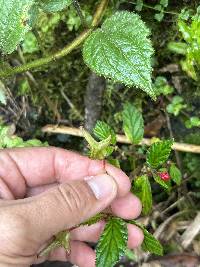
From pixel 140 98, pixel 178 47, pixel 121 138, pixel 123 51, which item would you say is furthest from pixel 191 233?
pixel 123 51

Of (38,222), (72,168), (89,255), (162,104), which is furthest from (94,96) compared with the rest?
(38,222)

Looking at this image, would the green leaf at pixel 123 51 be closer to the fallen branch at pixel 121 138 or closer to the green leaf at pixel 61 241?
the green leaf at pixel 61 241

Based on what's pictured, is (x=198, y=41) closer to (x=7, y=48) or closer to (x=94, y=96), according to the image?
(x=94, y=96)

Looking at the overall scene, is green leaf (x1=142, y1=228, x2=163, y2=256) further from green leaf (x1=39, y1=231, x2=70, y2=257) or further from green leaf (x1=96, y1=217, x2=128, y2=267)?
green leaf (x1=39, y1=231, x2=70, y2=257)

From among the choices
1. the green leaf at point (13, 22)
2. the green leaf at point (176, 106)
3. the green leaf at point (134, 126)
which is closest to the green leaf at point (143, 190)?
the green leaf at point (134, 126)

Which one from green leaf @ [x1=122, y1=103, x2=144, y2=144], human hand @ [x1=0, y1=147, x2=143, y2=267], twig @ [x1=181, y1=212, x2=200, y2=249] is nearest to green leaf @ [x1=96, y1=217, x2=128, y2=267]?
human hand @ [x1=0, y1=147, x2=143, y2=267]

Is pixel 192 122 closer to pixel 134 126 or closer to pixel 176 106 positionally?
pixel 176 106
